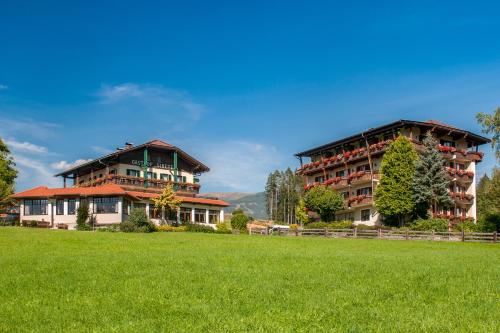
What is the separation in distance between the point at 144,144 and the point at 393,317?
56329 mm

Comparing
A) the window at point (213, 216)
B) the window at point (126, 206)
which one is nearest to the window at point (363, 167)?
the window at point (213, 216)

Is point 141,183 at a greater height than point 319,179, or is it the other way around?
point 319,179

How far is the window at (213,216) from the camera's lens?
214 feet

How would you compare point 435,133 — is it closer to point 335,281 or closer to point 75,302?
point 335,281

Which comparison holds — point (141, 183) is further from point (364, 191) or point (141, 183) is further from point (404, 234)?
point (404, 234)

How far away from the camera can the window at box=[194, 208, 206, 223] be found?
63.6 metres

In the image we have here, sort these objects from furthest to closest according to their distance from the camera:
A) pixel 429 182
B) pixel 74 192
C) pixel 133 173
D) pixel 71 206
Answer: pixel 133 173
pixel 71 206
pixel 74 192
pixel 429 182

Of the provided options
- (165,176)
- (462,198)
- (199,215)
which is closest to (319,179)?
(199,215)

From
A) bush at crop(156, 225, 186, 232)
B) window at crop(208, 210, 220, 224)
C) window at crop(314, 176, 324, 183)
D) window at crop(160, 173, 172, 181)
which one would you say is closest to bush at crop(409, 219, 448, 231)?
window at crop(314, 176, 324, 183)

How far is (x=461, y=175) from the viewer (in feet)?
202

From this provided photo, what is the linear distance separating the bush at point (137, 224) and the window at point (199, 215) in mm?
16379

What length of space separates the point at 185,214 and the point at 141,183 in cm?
→ 671

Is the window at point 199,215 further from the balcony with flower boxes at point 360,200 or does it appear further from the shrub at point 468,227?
the shrub at point 468,227

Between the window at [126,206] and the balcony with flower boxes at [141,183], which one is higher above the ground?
the balcony with flower boxes at [141,183]
